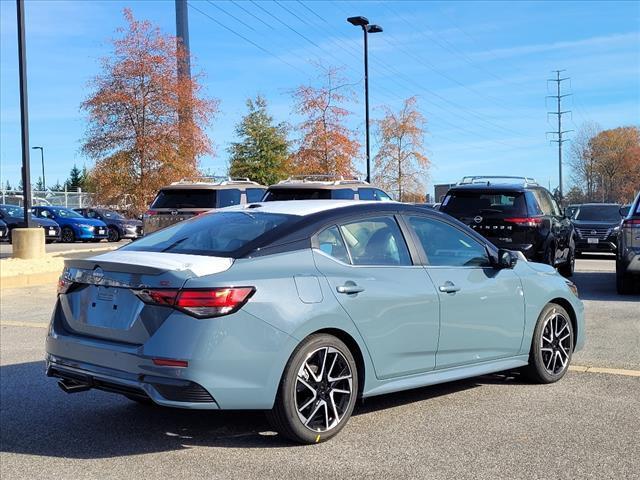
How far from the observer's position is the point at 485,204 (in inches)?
481

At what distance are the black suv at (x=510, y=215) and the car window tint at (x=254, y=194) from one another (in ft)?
15.5

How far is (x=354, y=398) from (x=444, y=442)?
642 mm

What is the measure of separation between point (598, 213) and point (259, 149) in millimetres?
25642

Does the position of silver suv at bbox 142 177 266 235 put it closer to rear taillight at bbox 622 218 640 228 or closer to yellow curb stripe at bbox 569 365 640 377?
rear taillight at bbox 622 218 640 228

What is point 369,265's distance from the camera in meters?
5.05

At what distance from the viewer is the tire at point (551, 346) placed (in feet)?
19.9

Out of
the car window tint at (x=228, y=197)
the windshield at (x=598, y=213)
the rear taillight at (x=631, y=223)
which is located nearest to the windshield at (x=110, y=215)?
the car window tint at (x=228, y=197)

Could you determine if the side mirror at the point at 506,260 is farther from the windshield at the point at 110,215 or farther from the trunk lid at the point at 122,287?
the windshield at the point at 110,215

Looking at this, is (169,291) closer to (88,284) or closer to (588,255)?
(88,284)

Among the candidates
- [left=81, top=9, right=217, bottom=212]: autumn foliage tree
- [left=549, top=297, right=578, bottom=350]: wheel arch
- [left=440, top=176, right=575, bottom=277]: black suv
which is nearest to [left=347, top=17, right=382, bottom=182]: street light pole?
[left=81, top=9, right=217, bottom=212]: autumn foliage tree

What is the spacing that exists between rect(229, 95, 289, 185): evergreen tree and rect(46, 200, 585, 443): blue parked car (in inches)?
1403

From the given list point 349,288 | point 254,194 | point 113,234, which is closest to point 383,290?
point 349,288

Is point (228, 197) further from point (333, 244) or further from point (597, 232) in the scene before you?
point (333, 244)

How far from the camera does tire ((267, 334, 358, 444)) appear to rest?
4465 millimetres
